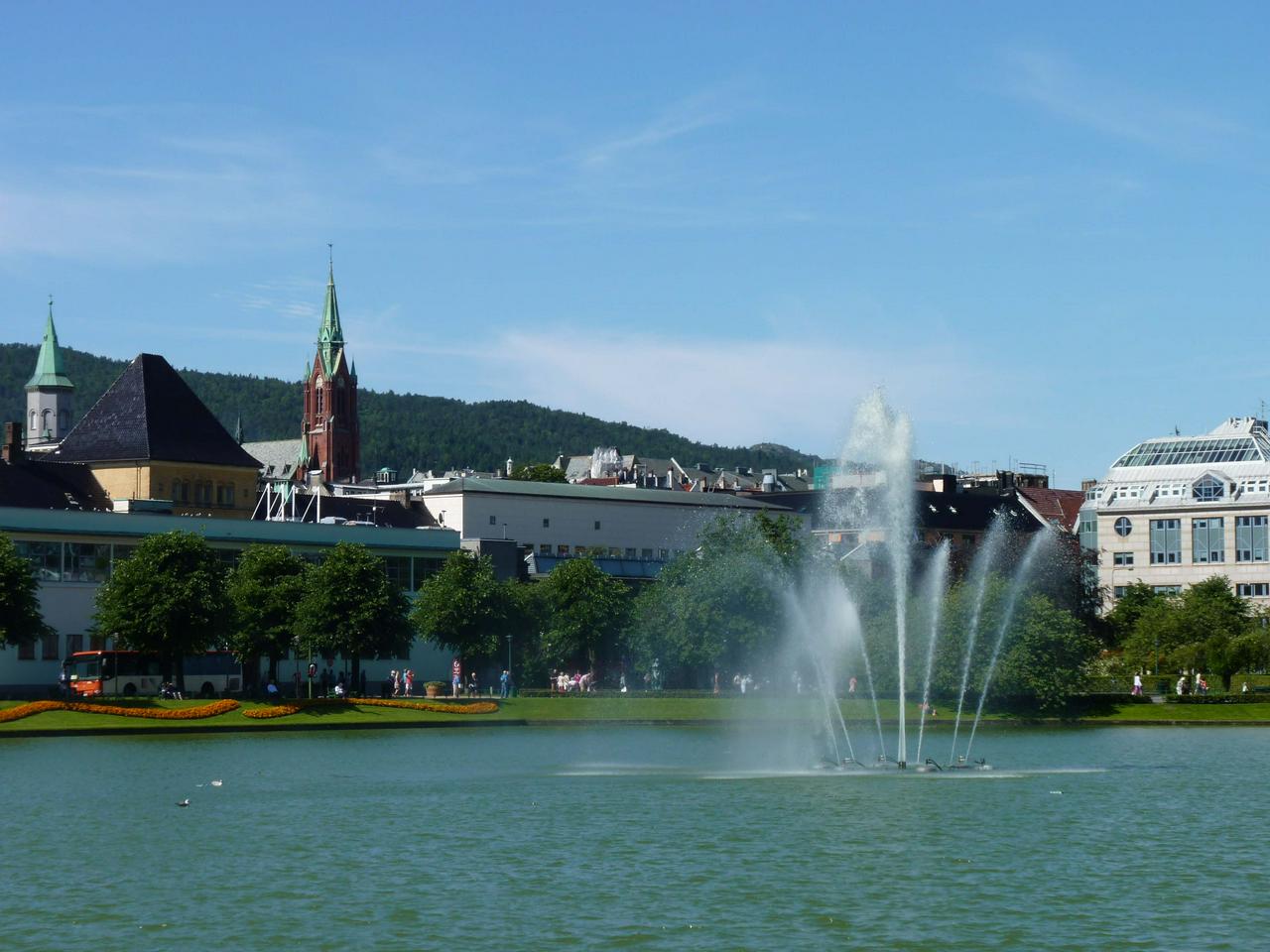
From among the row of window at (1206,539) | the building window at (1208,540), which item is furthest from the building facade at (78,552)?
the building window at (1208,540)

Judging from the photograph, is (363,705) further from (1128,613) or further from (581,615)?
(1128,613)

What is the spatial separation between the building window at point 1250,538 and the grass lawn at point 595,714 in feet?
264

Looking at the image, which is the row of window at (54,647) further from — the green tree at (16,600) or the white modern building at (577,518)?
the white modern building at (577,518)

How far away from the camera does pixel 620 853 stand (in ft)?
140

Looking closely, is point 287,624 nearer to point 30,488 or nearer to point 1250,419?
point 30,488

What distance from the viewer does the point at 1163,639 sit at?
126438mm

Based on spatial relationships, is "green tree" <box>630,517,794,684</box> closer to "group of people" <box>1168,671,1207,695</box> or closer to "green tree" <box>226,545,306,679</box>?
"group of people" <box>1168,671,1207,695</box>

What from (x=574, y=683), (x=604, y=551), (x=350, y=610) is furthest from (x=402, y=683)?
(x=604, y=551)

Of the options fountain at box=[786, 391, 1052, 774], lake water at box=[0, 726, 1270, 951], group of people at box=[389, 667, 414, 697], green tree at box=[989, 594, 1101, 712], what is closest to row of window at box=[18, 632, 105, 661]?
group of people at box=[389, 667, 414, 697]

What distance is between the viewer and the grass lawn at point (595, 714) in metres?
82.9

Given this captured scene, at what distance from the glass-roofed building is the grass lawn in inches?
3035

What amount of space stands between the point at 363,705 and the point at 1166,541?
111 m

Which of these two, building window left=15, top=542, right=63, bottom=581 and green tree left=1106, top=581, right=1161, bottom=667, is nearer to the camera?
building window left=15, top=542, right=63, bottom=581

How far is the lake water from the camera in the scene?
3325 cm
